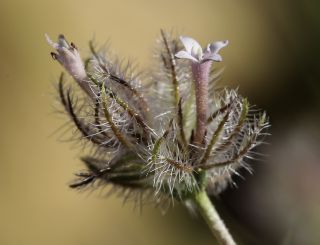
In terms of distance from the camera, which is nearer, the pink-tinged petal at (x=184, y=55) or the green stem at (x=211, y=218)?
the pink-tinged petal at (x=184, y=55)

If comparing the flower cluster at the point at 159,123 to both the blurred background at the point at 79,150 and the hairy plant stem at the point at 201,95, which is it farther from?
the blurred background at the point at 79,150

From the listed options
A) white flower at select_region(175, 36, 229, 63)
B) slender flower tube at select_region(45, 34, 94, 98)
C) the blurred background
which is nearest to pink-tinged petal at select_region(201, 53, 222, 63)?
white flower at select_region(175, 36, 229, 63)

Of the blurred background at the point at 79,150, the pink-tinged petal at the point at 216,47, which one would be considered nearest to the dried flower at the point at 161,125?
the pink-tinged petal at the point at 216,47

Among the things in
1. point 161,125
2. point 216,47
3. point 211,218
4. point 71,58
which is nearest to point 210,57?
point 216,47

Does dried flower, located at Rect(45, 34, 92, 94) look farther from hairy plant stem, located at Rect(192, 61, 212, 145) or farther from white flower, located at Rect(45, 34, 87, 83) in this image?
hairy plant stem, located at Rect(192, 61, 212, 145)
